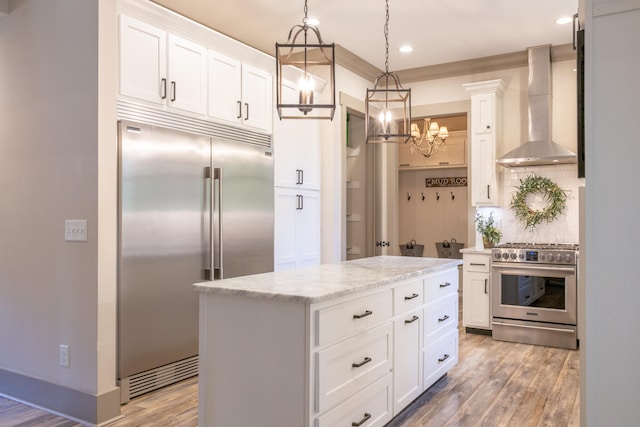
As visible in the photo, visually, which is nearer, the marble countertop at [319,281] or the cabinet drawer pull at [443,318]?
the marble countertop at [319,281]

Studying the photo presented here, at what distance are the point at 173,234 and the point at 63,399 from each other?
1195 millimetres

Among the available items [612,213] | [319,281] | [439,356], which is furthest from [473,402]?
[612,213]

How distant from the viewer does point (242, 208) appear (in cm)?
391

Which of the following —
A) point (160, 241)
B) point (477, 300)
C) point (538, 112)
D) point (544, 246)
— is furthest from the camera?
point (538, 112)

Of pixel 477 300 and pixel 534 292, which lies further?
pixel 477 300

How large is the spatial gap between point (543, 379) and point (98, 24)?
3867 millimetres

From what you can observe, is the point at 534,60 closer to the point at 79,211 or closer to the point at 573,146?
the point at 573,146

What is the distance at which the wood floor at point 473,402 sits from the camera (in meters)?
2.85

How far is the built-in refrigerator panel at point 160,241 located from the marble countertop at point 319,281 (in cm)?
95

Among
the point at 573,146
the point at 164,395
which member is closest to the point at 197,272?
the point at 164,395

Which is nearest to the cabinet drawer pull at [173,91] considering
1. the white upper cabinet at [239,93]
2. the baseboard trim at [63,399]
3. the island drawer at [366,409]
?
the white upper cabinet at [239,93]

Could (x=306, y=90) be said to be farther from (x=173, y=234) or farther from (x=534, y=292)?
(x=534, y=292)

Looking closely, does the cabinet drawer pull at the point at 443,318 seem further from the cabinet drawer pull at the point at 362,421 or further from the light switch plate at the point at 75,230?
the light switch plate at the point at 75,230

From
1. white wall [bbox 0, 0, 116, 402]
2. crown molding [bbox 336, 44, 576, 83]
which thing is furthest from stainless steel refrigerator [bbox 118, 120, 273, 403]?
crown molding [bbox 336, 44, 576, 83]
